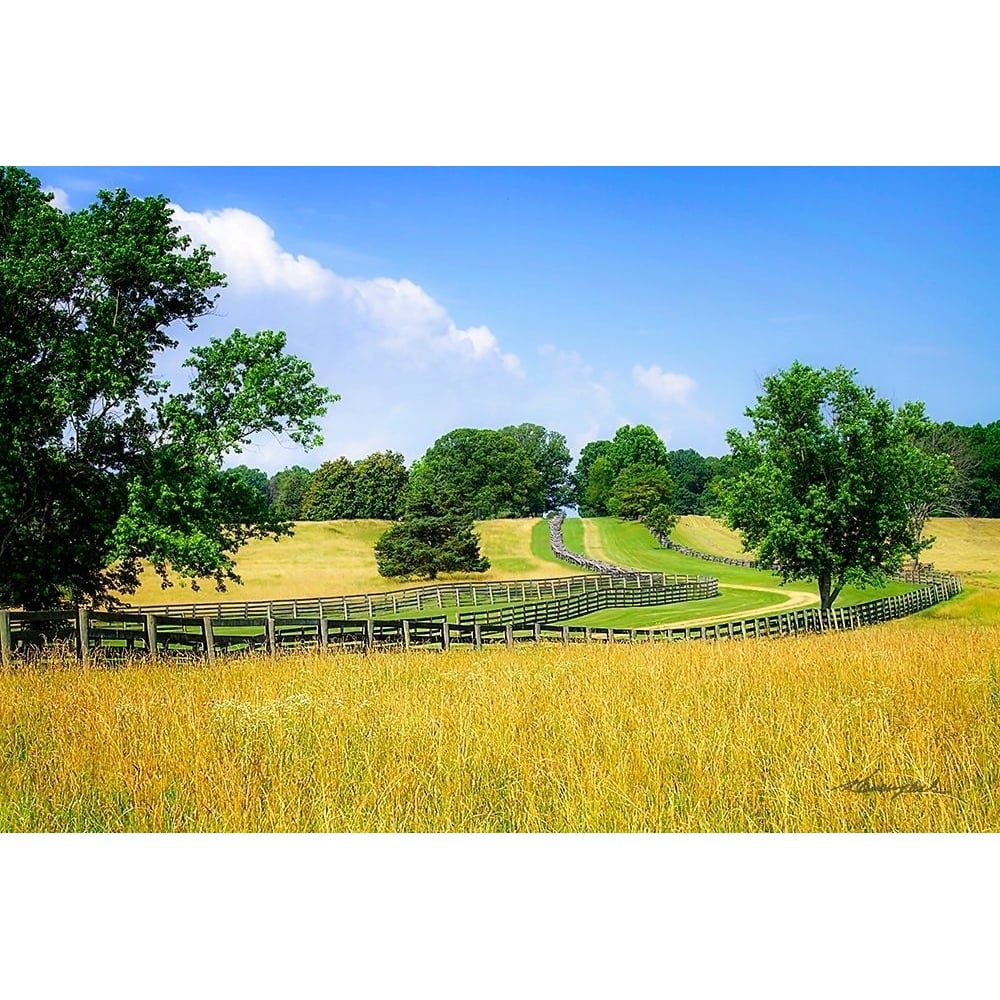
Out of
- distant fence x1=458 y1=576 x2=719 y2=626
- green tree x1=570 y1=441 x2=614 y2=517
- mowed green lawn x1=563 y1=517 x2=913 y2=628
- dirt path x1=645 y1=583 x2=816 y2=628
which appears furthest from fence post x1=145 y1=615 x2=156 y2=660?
distant fence x1=458 y1=576 x2=719 y2=626

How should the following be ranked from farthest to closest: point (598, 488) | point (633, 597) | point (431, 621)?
point (633, 597) → point (598, 488) → point (431, 621)

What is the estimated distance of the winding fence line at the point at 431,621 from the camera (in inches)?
367

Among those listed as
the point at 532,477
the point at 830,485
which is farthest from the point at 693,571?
the point at 532,477

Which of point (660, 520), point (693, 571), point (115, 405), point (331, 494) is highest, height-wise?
point (115, 405)

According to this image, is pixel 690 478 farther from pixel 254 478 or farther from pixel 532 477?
pixel 254 478

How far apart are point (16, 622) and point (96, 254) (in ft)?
14.5

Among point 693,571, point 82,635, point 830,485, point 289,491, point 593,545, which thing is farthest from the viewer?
point 693,571

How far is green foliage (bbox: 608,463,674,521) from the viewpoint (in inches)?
620

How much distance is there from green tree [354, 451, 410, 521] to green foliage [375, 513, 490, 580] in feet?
2.82

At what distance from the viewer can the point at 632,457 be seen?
598 inches

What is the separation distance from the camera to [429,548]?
23.2 metres

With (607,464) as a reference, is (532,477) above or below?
below

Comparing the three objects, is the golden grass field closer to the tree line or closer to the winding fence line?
the winding fence line
